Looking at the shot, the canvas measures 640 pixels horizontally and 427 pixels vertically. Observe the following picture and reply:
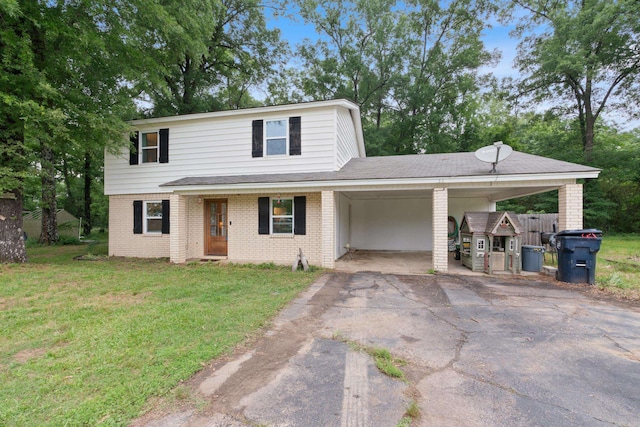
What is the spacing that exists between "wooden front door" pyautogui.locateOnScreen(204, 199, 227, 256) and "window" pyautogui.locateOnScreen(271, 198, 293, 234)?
77.1 inches

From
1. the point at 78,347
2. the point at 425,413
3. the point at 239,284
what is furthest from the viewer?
the point at 239,284

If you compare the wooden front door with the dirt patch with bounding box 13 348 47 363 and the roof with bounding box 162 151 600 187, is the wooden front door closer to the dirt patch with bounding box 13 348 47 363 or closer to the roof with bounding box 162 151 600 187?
the roof with bounding box 162 151 600 187

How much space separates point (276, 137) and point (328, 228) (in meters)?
3.66

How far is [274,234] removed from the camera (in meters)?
9.36

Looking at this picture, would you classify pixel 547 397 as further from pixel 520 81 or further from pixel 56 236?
pixel 520 81

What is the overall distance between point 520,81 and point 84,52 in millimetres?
24282

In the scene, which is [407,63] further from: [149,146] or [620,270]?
[149,146]

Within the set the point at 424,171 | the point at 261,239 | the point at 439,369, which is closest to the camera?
the point at 439,369

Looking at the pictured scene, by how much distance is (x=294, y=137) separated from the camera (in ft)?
29.6

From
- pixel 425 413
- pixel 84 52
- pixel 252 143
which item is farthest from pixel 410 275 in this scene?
pixel 84 52

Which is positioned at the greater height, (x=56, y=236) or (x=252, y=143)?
(x=252, y=143)

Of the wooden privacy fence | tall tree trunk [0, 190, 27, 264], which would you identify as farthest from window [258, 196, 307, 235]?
the wooden privacy fence

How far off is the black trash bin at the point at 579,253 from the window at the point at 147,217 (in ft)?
40.5

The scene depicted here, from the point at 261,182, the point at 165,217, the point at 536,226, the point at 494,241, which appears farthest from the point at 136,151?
the point at 536,226
